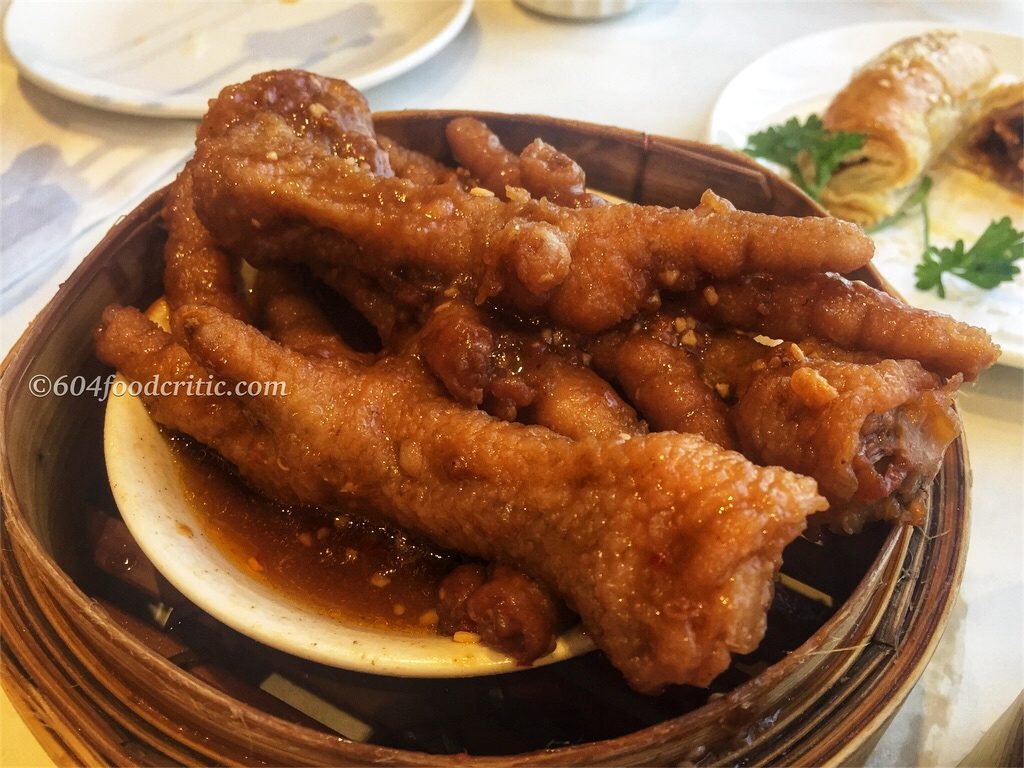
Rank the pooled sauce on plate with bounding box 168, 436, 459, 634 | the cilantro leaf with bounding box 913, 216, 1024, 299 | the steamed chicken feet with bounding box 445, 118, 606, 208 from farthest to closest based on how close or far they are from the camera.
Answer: the cilantro leaf with bounding box 913, 216, 1024, 299, the steamed chicken feet with bounding box 445, 118, 606, 208, the pooled sauce on plate with bounding box 168, 436, 459, 634

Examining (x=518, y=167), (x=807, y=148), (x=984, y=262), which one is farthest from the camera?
(x=807, y=148)

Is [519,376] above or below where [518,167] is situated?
below

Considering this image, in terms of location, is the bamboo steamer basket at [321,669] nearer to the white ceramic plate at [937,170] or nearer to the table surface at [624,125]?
the table surface at [624,125]

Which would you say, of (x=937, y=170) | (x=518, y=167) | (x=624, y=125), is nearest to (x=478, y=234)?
(x=518, y=167)

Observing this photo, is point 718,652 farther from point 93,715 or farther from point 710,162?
point 710,162

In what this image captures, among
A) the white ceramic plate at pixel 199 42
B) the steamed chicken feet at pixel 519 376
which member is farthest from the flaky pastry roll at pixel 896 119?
the steamed chicken feet at pixel 519 376

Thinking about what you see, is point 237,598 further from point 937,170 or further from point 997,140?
point 997,140

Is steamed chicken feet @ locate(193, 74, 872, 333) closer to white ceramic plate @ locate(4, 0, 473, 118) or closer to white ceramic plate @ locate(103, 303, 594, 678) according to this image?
white ceramic plate @ locate(103, 303, 594, 678)

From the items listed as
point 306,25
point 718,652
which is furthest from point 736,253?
point 306,25

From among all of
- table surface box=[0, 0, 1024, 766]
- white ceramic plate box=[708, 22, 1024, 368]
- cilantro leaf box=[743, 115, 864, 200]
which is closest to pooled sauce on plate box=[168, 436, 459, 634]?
table surface box=[0, 0, 1024, 766]
